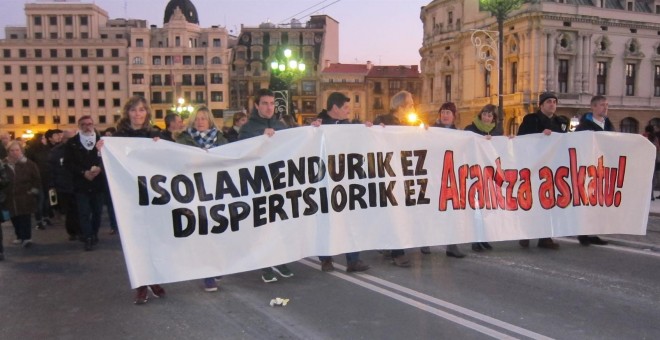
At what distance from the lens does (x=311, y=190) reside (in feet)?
22.8

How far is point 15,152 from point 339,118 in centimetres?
599

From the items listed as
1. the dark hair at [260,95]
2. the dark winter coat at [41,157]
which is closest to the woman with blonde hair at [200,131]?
the dark hair at [260,95]

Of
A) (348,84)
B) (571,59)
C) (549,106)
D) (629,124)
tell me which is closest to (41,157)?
(549,106)

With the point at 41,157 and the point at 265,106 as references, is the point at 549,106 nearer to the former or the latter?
the point at 265,106

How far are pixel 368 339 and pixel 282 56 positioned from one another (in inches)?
955

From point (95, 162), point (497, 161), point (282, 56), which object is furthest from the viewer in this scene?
point (282, 56)

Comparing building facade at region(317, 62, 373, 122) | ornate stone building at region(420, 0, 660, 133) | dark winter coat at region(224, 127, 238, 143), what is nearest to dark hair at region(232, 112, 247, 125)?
dark winter coat at region(224, 127, 238, 143)

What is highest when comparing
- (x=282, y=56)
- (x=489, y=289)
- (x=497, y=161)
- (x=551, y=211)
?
(x=282, y=56)

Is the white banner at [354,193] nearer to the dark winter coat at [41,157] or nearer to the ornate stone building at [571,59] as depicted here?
the dark winter coat at [41,157]

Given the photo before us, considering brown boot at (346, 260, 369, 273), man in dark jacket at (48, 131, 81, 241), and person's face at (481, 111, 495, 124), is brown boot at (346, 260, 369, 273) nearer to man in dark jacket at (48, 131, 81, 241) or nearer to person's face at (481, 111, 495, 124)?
person's face at (481, 111, 495, 124)

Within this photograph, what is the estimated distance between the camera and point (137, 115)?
23.5 feet

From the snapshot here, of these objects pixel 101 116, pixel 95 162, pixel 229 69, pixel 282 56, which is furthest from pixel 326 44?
pixel 95 162

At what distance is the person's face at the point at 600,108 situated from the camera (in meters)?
8.95

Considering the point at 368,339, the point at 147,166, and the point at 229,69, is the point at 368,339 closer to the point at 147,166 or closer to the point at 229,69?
the point at 147,166
